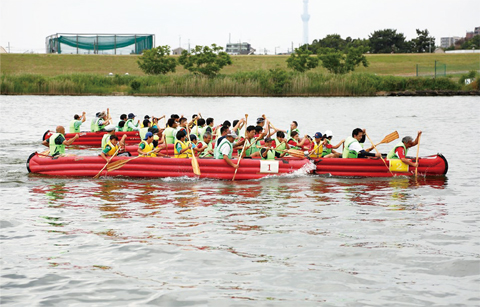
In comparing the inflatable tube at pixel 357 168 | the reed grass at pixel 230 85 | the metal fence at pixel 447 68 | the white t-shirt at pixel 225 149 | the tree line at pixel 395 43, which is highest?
the tree line at pixel 395 43

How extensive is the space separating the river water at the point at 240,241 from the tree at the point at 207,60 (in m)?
46.8

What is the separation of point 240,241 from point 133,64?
7645cm

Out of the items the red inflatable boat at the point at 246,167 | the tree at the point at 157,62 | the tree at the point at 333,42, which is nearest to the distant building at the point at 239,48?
the tree at the point at 333,42

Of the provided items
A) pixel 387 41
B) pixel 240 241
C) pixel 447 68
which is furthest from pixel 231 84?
pixel 387 41

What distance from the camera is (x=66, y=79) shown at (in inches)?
2398

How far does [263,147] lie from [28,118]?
92.1ft

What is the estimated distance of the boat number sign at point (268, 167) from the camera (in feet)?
59.1

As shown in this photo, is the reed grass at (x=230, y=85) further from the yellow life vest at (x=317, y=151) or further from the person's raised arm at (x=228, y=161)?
the person's raised arm at (x=228, y=161)

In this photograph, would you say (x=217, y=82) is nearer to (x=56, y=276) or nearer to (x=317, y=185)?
(x=317, y=185)

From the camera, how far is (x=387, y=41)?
371 ft

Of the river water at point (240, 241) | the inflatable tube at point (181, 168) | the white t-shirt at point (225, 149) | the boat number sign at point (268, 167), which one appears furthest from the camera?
the boat number sign at point (268, 167)

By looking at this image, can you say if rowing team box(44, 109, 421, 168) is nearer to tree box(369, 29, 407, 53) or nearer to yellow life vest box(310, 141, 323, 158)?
yellow life vest box(310, 141, 323, 158)

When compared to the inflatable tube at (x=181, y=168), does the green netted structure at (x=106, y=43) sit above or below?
above

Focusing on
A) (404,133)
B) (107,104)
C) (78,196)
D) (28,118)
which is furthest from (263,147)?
(107,104)
